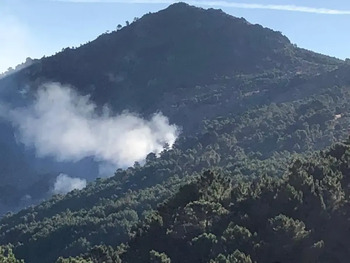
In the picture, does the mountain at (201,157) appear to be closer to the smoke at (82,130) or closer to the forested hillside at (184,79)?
the forested hillside at (184,79)

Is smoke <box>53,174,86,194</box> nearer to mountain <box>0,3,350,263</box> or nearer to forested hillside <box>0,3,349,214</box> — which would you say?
forested hillside <box>0,3,349,214</box>

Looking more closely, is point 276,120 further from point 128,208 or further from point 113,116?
point 113,116

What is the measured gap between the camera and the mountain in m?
42.4

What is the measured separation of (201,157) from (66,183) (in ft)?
209

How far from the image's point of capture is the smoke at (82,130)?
528 feet

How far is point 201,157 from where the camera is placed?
10938 cm

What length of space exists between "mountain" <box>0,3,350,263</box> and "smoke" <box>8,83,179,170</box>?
9.45ft

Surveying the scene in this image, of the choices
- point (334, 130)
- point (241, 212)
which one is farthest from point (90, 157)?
point (241, 212)

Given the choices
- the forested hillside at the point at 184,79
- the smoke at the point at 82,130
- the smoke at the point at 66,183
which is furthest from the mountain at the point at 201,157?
the smoke at the point at 82,130

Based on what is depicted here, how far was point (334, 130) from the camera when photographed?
106688 millimetres

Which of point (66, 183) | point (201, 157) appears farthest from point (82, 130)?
point (201, 157)

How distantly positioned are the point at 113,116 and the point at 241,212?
136 meters

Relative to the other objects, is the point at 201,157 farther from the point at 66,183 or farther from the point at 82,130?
the point at 82,130

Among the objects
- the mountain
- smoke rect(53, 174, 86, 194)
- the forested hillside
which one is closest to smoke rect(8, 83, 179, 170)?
the forested hillside
